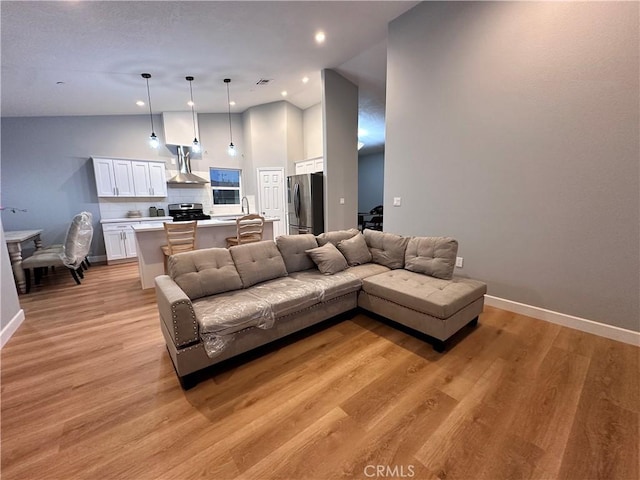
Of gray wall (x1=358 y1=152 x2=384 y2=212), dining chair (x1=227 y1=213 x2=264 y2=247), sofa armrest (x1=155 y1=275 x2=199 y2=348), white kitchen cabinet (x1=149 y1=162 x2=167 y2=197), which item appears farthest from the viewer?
gray wall (x1=358 y1=152 x2=384 y2=212)

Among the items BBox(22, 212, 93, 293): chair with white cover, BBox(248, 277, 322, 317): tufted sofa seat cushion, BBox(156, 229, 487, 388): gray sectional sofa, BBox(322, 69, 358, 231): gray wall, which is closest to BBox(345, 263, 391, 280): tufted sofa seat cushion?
BBox(156, 229, 487, 388): gray sectional sofa

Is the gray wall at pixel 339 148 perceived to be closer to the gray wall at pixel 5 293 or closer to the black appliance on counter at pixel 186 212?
the black appliance on counter at pixel 186 212

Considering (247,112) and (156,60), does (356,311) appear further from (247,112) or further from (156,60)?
(247,112)

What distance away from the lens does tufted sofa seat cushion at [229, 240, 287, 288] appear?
2.48 metres

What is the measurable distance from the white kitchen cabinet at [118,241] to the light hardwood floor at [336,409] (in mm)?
3258

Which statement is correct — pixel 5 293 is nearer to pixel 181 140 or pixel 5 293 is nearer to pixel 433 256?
pixel 433 256

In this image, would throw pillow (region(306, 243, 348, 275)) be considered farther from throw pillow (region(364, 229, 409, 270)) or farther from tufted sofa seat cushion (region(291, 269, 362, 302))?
throw pillow (region(364, 229, 409, 270))

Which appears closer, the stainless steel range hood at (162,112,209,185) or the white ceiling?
the white ceiling

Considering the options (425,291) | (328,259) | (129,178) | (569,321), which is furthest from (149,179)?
Answer: (569,321)

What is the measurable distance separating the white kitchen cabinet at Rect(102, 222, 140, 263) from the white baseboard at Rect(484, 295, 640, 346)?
639cm

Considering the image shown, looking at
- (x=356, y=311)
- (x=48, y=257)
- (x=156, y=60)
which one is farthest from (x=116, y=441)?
(x=156, y=60)

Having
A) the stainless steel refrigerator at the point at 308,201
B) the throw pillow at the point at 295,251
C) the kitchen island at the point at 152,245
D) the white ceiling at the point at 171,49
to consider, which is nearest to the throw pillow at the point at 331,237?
the throw pillow at the point at 295,251

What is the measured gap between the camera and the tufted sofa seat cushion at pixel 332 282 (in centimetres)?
246

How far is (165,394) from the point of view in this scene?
175 cm
